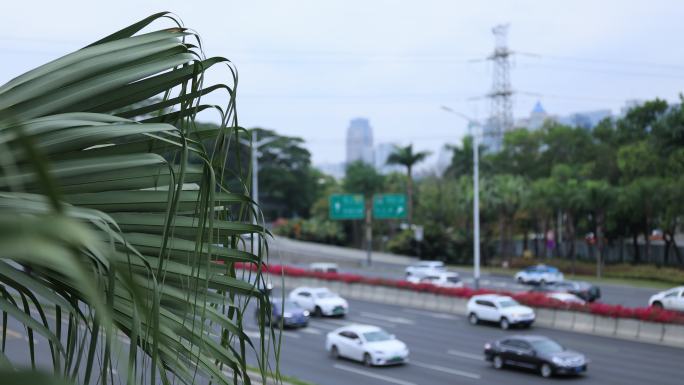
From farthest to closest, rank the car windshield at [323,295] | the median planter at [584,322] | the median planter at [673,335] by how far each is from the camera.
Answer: the car windshield at [323,295] → the median planter at [584,322] → the median planter at [673,335]

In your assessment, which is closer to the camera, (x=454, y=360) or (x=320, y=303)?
(x=454, y=360)

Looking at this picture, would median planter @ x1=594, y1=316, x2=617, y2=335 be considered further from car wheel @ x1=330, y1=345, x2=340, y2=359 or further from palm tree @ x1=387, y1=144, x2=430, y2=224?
palm tree @ x1=387, y1=144, x2=430, y2=224

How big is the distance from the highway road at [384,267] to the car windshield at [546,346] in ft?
55.8

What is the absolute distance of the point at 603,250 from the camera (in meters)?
58.2

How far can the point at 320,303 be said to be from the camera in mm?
33531

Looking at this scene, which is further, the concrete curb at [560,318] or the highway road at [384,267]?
the highway road at [384,267]

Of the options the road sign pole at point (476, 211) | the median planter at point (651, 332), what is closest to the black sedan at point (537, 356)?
the median planter at point (651, 332)

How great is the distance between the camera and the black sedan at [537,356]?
20403mm

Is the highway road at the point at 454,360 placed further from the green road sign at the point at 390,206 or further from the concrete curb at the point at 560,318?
the green road sign at the point at 390,206

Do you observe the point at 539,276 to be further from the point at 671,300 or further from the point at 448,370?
the point at 448,370

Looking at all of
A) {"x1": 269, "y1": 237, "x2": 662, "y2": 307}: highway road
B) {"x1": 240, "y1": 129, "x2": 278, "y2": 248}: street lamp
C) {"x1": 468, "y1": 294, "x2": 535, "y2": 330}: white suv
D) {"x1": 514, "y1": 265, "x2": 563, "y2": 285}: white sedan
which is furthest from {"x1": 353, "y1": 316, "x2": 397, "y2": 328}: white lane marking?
{"x1": 514, "y1": 265, "x2": 563, "y2": 285}: white sedan

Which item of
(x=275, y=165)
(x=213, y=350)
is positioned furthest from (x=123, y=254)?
(x=275, y=165)

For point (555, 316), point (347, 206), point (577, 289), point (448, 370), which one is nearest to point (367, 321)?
point (555, 316)

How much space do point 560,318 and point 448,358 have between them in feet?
27.4
